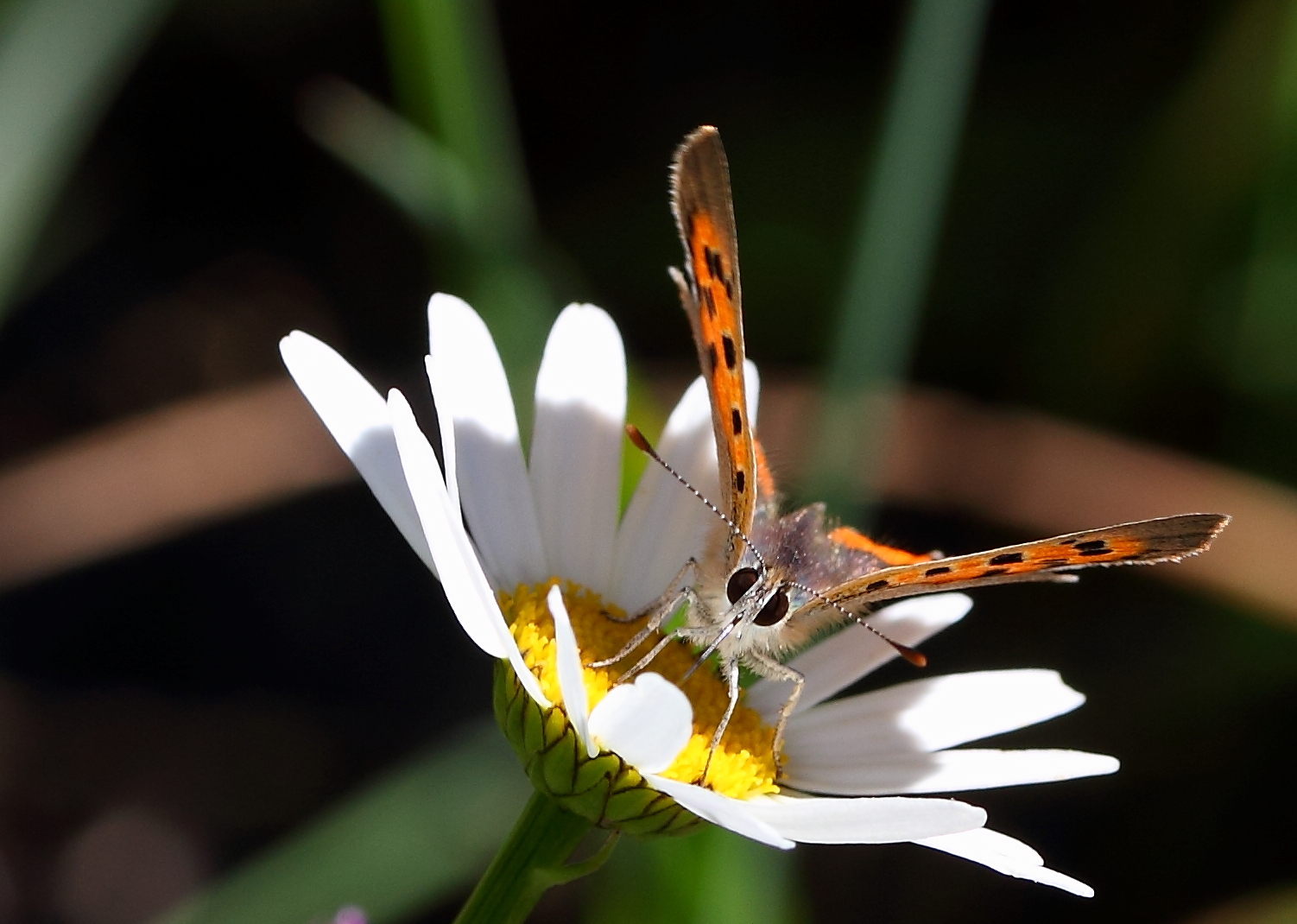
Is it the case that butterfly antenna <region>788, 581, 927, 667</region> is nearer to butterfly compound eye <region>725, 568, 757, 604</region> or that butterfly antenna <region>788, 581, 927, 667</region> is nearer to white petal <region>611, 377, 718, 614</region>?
butterfly compound eye <region>725, 568, 757, 604</region>

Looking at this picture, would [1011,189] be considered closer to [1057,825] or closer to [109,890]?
[1057,825]

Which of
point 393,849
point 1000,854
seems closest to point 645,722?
point 1000,854

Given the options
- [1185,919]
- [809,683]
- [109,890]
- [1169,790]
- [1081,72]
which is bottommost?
[1185,919]

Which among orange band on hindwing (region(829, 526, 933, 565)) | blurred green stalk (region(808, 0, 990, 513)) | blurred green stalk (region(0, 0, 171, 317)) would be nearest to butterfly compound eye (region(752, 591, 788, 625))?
orange band on hindwing (region(829, 526, 933, 565))

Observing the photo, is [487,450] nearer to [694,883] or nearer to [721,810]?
[694,883]

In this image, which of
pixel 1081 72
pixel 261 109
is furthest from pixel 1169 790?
pixel 261 109

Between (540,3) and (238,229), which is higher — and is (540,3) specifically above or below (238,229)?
above
